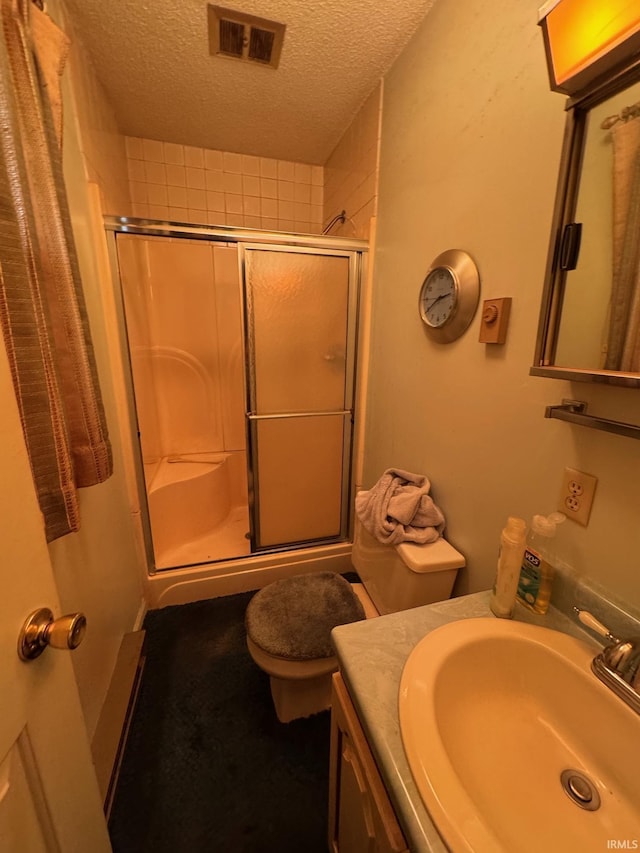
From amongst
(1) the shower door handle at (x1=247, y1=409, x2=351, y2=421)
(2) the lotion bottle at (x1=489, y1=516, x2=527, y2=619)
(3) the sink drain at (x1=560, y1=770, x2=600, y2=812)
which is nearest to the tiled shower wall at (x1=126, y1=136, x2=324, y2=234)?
A: (1) the shower door handle at (x1=247, y1=409, x2=351, y2=421)

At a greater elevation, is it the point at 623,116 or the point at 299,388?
the point at 623,116

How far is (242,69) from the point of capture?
1.46 meters

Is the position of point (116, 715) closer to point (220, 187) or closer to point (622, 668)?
point (622, 668)

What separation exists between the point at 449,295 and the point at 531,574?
0.84m

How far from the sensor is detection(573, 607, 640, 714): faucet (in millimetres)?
566

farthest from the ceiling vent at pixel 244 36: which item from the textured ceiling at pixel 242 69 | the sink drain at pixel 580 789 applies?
the sink drain at pixel 580 789

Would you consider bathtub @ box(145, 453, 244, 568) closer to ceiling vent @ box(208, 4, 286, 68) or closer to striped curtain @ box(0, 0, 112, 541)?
striped curtain @ box(0, 0, 112, 541)

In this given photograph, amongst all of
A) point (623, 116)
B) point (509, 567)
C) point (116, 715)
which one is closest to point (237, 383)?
point (116, 715)

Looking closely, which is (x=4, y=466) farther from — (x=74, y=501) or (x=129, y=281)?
(x=129, y=281)

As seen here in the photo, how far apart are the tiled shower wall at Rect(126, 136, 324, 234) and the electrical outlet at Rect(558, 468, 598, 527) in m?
2.35

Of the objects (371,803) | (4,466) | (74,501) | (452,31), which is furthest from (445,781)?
(452,31)

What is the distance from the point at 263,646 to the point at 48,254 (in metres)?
1.31

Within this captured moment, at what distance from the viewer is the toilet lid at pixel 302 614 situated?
1169 mm

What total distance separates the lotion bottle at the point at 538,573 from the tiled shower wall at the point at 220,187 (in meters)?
2.41
